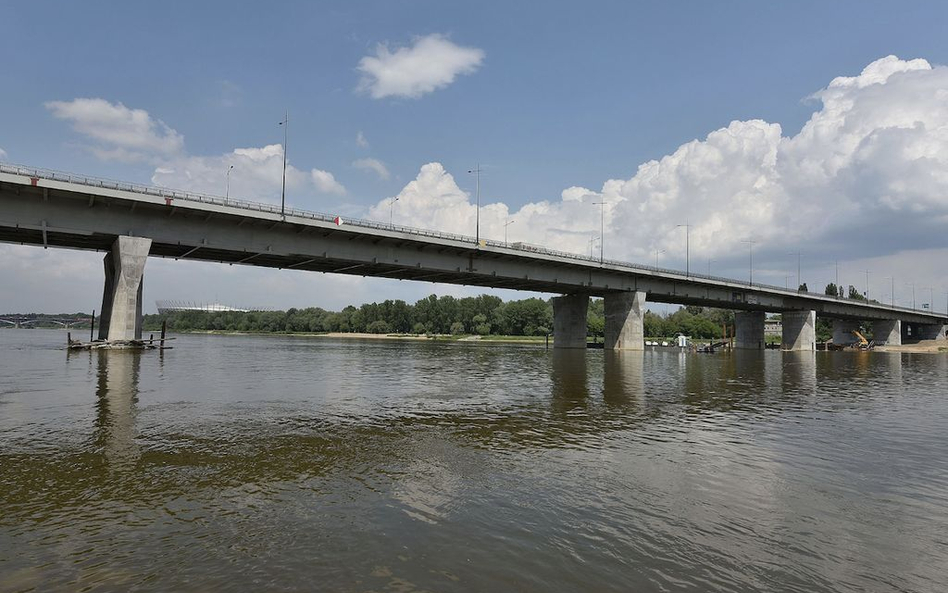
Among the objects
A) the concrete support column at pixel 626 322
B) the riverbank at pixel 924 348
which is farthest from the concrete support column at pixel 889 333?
the concrete support column at pixel 626 322

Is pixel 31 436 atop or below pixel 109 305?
below

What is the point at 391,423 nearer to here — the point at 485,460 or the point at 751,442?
the point at 485,460

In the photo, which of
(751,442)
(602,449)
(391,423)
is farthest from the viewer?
(391,423)

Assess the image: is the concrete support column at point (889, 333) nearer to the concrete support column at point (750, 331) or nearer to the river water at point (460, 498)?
the concrete support column at point (750, 331)

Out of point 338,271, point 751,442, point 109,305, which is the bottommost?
point 751,442

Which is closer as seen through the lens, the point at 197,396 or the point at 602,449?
the point at 602,449

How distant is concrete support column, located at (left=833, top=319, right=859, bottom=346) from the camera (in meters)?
156

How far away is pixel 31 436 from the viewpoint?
540 inches

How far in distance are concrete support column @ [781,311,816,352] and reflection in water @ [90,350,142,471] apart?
129131mm

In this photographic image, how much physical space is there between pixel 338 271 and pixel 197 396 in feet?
178

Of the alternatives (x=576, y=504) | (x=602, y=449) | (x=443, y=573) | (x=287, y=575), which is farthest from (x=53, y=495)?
(x=602, y=449)

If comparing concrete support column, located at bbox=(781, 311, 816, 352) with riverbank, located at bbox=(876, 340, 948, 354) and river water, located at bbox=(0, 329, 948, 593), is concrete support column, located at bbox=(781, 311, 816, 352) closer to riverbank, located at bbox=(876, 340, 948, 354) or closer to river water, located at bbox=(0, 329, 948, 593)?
riverbank, located at bbox=(876, 340, 948, 354)

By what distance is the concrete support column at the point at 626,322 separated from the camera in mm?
91375

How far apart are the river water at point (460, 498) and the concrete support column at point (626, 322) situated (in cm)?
7174
